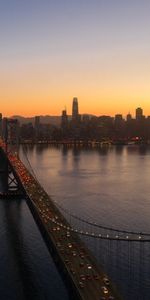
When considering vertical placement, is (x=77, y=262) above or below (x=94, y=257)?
above

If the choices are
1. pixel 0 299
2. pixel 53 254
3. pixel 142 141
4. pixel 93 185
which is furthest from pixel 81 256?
pixel 142 141

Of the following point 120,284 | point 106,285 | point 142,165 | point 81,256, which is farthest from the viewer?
point 142,165

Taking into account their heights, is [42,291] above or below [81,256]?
below

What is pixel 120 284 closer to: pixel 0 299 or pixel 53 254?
pixel 53 254

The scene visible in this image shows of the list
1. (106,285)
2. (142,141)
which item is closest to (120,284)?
(106,285)

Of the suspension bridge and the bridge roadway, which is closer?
the bridge roadway

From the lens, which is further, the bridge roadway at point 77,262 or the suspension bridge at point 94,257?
the suspension bridge at point 94,257

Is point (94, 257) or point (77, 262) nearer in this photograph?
point (77, 262)

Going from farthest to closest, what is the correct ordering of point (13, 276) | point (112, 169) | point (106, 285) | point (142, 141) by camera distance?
point (142, 141) < point (112, 169) < point (13, 276) < point (106, 285)

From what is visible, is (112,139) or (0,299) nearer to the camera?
(0,299)

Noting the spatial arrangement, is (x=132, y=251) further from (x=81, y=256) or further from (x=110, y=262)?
(x=81, y=256)
